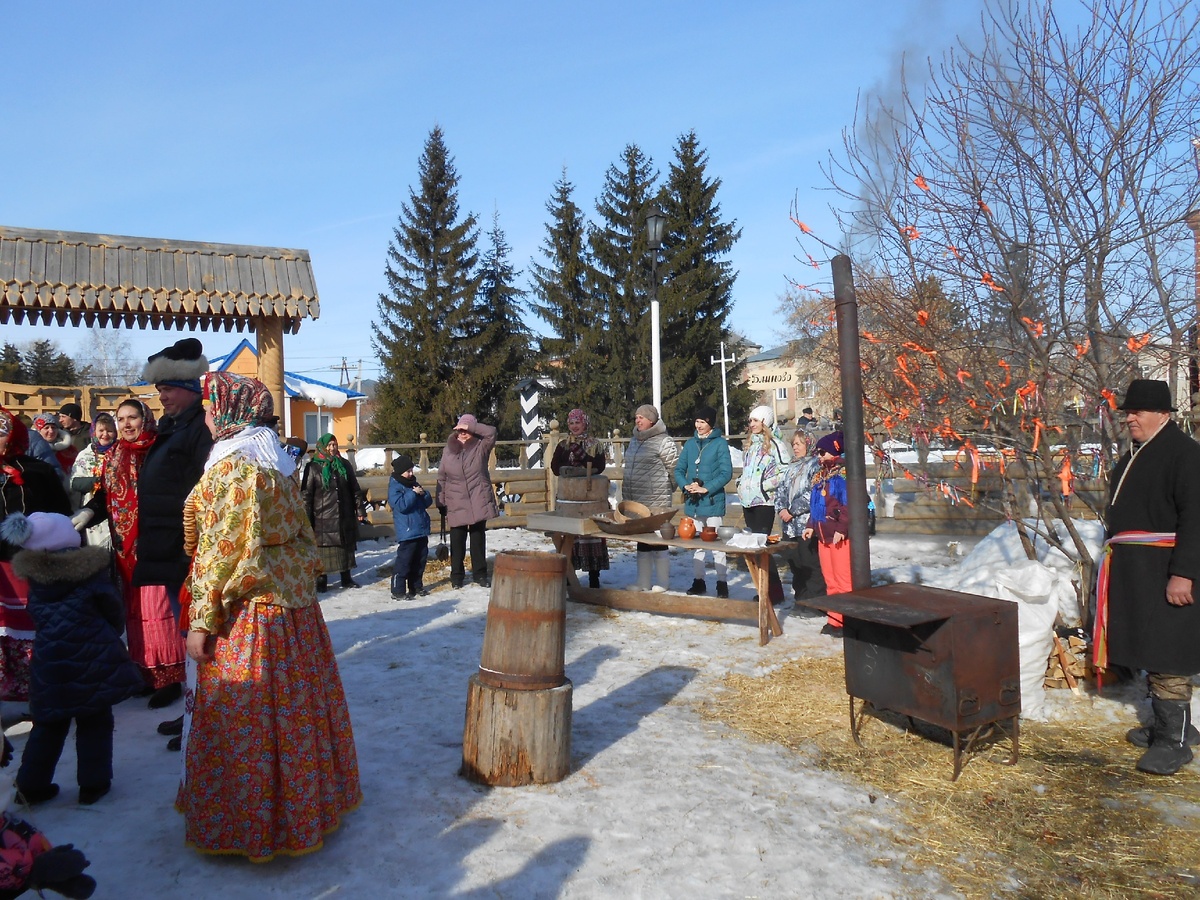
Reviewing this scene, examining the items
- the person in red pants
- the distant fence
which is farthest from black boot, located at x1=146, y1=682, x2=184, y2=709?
the distant fence

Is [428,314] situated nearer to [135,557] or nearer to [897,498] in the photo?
[897,498]

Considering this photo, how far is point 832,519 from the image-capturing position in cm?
719

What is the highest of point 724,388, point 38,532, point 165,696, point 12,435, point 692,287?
point 692,287

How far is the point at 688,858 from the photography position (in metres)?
3.52

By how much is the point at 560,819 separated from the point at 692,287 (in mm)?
32315

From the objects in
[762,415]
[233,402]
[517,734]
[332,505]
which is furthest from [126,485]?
[762,415]

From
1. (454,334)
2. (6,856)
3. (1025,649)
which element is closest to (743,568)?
(1025,649)

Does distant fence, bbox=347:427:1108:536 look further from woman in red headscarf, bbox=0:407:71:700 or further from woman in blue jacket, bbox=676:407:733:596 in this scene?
woman in red headscarf, bbox=0:407:71:700

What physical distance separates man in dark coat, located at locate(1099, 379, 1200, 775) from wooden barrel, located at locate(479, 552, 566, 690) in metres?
2.85

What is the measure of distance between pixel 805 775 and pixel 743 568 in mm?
6087

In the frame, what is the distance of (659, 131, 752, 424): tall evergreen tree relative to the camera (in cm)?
3412

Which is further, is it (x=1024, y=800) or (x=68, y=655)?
(x=1024, y=800)

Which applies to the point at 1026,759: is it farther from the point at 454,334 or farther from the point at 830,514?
the point at 454,334

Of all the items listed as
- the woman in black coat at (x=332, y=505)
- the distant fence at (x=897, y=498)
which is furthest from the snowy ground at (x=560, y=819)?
the distant fence at (x=897, y=498)
